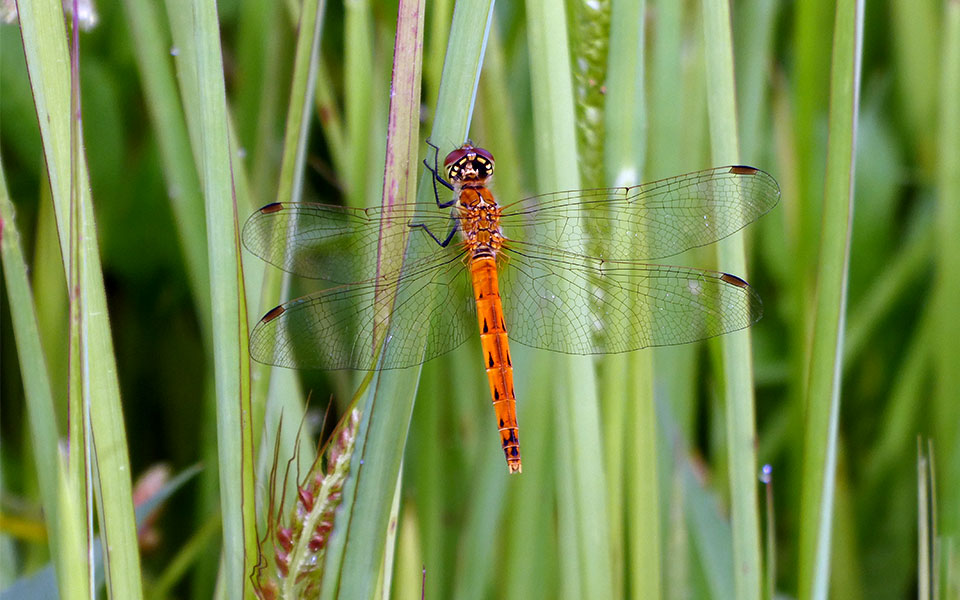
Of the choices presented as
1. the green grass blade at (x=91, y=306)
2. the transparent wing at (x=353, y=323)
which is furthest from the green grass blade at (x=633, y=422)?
the green grass blade at (x=91, y=306)

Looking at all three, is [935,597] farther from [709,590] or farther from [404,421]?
[404,421]

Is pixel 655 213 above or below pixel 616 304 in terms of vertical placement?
above

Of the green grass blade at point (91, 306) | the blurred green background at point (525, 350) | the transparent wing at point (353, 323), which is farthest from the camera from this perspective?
the blurred green background at point (525, 350)

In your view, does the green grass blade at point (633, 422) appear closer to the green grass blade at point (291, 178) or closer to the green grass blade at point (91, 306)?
the green grass blade at point (291, 178)

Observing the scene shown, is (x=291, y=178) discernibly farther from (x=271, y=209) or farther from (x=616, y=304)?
(x=616, y=304)

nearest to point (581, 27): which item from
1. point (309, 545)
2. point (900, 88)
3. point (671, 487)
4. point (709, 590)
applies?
point (309, 545)

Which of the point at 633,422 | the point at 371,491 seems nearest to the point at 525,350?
the point at 633,422
